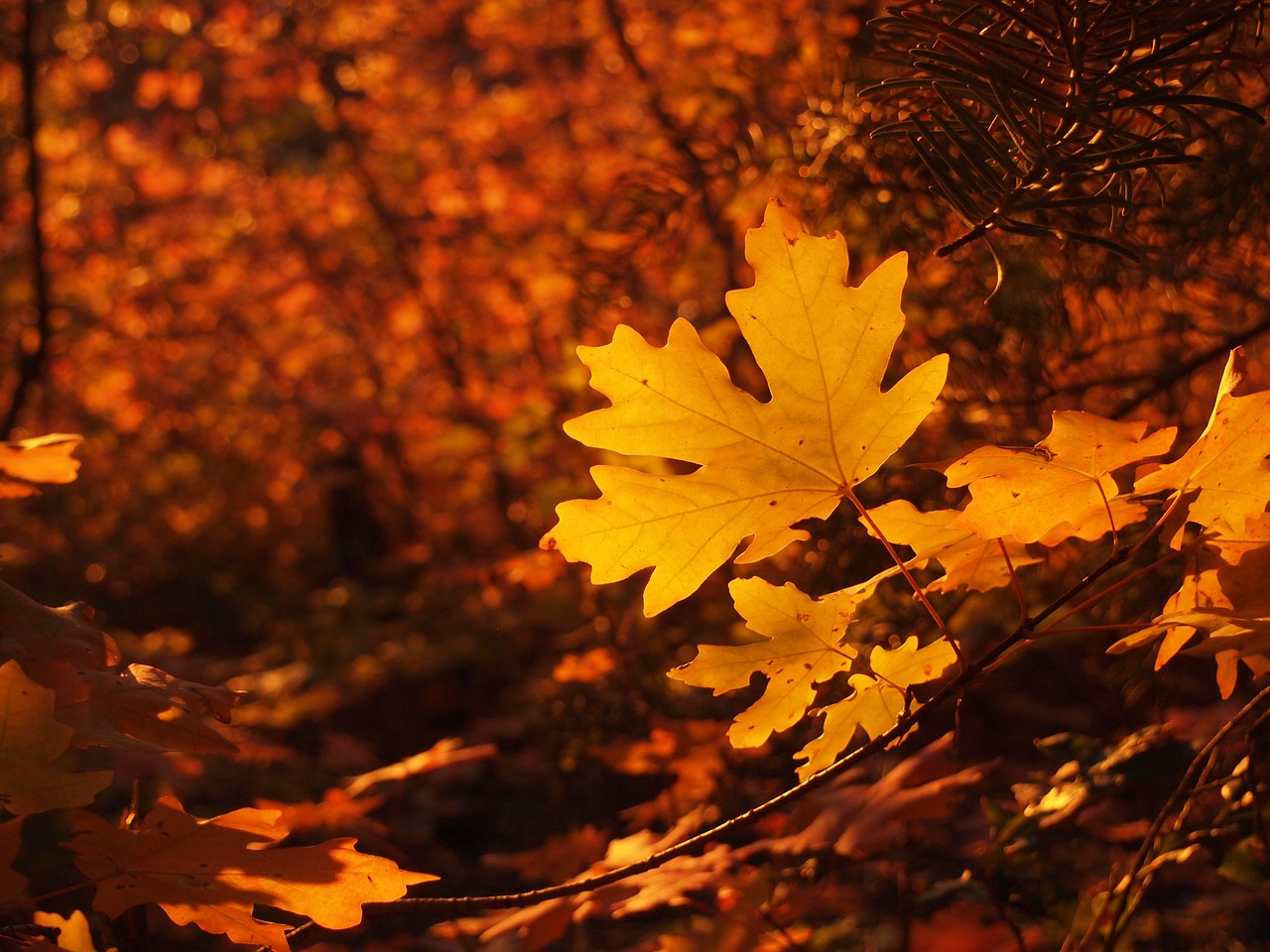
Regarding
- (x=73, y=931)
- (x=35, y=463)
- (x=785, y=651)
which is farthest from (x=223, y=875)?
(x=35, y=463)

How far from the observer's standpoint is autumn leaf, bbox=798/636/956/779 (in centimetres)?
83

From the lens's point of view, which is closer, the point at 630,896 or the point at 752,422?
the point at 752,422

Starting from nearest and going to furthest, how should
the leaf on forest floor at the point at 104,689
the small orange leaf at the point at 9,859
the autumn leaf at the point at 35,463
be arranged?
the small orange leaf at the point at 9,859 < the leaf on forest floor at the point at 104,689 < the autumn leaf at the point at 35,463

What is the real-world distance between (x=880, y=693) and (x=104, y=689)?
629mm

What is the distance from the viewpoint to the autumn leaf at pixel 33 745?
28.6 inches

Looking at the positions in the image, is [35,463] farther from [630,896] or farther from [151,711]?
[630,896]

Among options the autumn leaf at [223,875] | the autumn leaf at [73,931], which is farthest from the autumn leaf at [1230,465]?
the autumn leaf at [73,931]

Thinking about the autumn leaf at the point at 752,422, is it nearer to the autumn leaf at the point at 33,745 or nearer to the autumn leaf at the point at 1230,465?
the autumn leaf at the point at 1230,465

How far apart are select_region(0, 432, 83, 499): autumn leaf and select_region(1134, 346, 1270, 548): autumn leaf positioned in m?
1.05

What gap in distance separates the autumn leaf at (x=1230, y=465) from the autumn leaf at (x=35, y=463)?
1049mm

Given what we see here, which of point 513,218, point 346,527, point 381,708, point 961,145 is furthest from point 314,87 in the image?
point 961,145

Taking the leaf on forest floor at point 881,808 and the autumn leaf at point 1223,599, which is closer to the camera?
the autumn leaf at point 1223,599

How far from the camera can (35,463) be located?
1.14m

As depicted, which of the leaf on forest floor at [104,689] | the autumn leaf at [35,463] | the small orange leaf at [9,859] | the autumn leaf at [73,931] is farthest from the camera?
the autumn leaf at [35,463]
